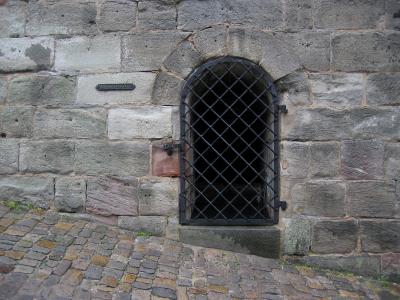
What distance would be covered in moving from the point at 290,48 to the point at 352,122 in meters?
0.91

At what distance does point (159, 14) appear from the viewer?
11.7 feet

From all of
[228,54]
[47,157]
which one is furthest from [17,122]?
[228,54]

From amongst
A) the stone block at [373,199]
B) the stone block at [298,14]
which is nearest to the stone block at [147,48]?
the stone block at [298,14]

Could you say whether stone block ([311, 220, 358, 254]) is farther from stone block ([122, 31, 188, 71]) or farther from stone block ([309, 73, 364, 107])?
stone block ([122, 31, 188, 71])

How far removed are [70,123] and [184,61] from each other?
126cm

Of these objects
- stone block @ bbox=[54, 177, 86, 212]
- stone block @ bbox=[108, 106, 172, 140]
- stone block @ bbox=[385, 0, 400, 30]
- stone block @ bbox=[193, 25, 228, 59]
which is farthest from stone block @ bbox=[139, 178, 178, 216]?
stone block @ bbox=[385, 0, 400, 30]

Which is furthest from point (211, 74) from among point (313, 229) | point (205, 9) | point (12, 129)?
point (12, 129)

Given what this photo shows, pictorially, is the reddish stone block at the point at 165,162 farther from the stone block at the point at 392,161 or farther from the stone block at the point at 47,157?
the stone block at the point at 392,161

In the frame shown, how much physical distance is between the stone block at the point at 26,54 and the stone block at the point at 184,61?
1.20 m

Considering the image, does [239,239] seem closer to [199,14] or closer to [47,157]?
[47,157]

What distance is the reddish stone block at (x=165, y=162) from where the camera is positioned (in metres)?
3.56

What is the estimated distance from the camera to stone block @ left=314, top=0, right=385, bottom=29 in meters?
3.51

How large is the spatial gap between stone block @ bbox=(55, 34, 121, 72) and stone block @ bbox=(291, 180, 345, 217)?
84.2 inches

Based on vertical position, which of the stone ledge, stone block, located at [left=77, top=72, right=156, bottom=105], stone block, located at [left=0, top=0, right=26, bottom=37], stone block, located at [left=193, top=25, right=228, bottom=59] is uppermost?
stone block, located at [left=0, top=0, right=26, bottom=37]
